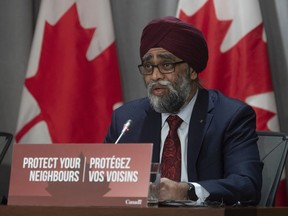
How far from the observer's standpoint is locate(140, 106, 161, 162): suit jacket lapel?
2970 mm

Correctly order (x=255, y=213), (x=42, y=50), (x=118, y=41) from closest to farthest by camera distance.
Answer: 1. (x=255, y=213)
2. (x=42, y=50)
3. (x=118, y=41)

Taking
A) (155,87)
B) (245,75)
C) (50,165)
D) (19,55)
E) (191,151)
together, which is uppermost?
(19,55)

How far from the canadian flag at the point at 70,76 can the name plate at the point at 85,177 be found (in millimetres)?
1758

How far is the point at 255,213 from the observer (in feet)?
6.10

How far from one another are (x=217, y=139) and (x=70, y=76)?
1194 millimetres

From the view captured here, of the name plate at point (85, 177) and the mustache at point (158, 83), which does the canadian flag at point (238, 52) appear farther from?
the name plate at point (85, 177)

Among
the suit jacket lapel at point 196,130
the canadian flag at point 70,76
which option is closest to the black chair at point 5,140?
the canadian flag at point 70,76

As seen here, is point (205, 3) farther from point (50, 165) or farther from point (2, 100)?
point (50, 165)

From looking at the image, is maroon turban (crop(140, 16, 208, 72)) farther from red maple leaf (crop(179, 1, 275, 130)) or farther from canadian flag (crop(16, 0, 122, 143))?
canadian flag (crop(16, 0, 122, 143))

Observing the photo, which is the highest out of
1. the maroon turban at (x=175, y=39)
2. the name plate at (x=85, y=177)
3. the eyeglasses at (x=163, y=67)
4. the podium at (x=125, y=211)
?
the maroon turban at (x=175, y=39)

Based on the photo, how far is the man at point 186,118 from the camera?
Answer: 286 centimetres

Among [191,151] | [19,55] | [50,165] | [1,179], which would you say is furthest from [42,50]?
[50,165]

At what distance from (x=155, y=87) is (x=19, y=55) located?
1.24m

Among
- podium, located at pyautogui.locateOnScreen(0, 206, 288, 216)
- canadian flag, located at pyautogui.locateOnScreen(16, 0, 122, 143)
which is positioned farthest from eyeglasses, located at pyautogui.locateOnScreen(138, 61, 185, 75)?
podium, located at pyautogui.locateOnScreen(0, 206, 288, 216)
